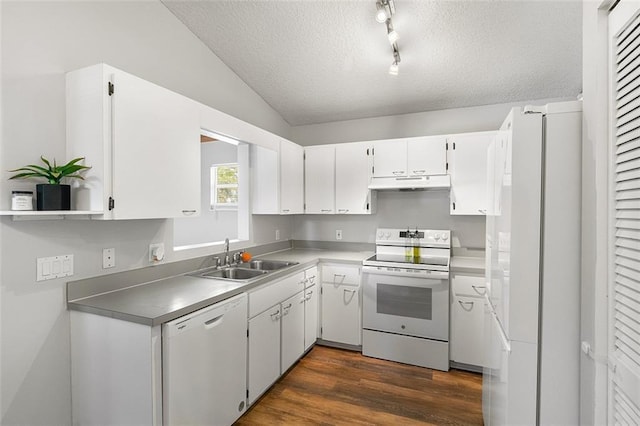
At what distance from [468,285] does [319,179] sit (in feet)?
6.31

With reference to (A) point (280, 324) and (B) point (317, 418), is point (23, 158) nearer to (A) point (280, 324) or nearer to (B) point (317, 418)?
(A) point (280, 324)

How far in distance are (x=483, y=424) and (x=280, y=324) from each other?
1616 millimetres

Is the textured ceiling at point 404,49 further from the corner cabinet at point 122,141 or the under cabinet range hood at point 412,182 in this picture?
the corner cabinet at point 122,141

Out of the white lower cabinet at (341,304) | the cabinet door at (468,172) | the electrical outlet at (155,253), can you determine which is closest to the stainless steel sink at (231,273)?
the electrical outlet at (155,253)

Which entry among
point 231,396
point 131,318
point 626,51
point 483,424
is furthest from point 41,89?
point 483,424

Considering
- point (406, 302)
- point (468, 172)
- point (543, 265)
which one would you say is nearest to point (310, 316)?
point (406, 302)

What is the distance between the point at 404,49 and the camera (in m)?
2.63

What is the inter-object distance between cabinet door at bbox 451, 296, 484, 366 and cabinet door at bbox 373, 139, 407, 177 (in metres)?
1.39

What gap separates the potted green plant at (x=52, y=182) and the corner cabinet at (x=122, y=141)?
0.07 meters

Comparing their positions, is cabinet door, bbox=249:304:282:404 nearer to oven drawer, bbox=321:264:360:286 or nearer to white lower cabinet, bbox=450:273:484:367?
oven drawer, bbox=321:264:360:286

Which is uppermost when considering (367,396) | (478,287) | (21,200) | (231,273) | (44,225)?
(21,200)

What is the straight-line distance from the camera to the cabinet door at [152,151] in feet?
5.42

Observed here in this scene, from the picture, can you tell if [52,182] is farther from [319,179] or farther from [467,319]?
[467,319]

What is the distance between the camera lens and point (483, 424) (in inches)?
84.9
